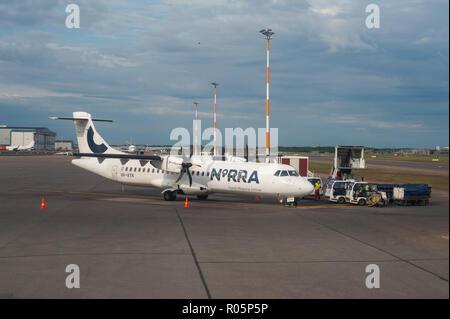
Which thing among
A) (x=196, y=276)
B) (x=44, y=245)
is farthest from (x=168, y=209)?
(x=196, y=276)

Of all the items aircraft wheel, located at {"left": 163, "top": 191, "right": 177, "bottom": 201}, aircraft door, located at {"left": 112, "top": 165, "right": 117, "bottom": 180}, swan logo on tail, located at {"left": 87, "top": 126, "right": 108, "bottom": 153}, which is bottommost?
aircraft wheel, located at {"left": 163, "top": 191, "right": 177, "bottom": 201}

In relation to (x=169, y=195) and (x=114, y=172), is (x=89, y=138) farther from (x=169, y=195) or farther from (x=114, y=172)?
A: (x=169, y=195)

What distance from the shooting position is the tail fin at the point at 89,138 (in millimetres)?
35812

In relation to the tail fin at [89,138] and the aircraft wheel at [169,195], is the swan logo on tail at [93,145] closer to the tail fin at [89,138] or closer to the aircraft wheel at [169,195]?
the tail fin at [89,138]

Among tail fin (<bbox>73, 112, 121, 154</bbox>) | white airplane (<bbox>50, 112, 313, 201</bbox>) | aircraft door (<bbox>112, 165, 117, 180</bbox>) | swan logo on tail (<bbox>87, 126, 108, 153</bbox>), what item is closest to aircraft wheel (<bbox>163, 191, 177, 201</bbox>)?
white airplane (<bbox>50, 112, 313, 201</bbox>)

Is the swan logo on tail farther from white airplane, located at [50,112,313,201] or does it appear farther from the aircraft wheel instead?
the aircraft wheel

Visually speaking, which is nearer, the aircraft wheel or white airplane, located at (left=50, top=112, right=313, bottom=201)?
white airplane, located at (left=50, top=112, right=313, bottom=201)

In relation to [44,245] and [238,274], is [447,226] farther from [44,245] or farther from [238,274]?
[44,245]

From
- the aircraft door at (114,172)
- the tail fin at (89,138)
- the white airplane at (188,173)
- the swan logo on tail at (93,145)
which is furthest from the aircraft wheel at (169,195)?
the swan logo on tail at (93,145)

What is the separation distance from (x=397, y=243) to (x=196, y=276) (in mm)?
8653

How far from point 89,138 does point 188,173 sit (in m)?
11.2

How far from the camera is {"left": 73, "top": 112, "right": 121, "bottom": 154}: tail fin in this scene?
35.8 metres

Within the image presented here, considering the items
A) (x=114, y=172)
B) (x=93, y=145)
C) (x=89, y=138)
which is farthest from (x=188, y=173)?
(x=89, y=138)
